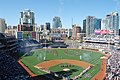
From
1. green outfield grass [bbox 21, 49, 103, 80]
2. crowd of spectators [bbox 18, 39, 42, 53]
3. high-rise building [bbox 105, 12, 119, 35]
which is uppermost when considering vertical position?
high-rise building [bbox 105, 12, 119, 35]

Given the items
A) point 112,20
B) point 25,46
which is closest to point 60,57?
point 25,46

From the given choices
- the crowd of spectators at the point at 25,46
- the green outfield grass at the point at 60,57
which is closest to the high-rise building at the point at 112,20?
the crowd of spectators at the point at 25,46

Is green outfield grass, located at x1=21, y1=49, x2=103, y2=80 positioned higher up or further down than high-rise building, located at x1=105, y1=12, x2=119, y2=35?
further down

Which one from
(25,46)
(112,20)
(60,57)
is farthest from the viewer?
(112,20)

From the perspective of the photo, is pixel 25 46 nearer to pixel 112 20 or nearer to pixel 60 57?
pixel 60 57

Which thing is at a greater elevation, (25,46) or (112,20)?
(112,20)

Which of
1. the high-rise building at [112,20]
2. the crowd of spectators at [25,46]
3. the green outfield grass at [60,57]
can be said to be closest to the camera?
the green outfield grass at [60,57]

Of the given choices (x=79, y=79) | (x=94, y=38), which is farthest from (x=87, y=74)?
(x=94, y=38)

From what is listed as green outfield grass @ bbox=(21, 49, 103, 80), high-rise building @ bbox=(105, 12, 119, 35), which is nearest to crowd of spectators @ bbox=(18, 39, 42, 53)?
green outfield grass @ bbox=(21, 49, 103, 80)

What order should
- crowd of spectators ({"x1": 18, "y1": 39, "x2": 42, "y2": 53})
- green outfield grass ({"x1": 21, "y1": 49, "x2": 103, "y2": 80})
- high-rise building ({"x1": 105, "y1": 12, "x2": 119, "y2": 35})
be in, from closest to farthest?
green outfield grass ({"x1": 21, "y1": 49, "x2": 103, "y2": 80})
crowd of spectators ({"x1": 18, "y1": 39, "x2": 42, "y2": 53})
high-rise building ({"x1": 105, "y1": 12, "x2": 119, "y2": 35})

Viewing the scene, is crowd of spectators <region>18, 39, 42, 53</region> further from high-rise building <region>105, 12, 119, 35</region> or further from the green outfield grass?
high-rise building <region>105, 12, 119, 35</region>

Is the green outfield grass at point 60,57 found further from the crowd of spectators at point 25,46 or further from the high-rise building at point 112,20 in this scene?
the high-rise building at point 112,20

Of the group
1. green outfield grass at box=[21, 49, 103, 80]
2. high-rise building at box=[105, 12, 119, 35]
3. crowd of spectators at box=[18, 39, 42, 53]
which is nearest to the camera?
green outfield grass at box=[21, 49, 103, 80]
